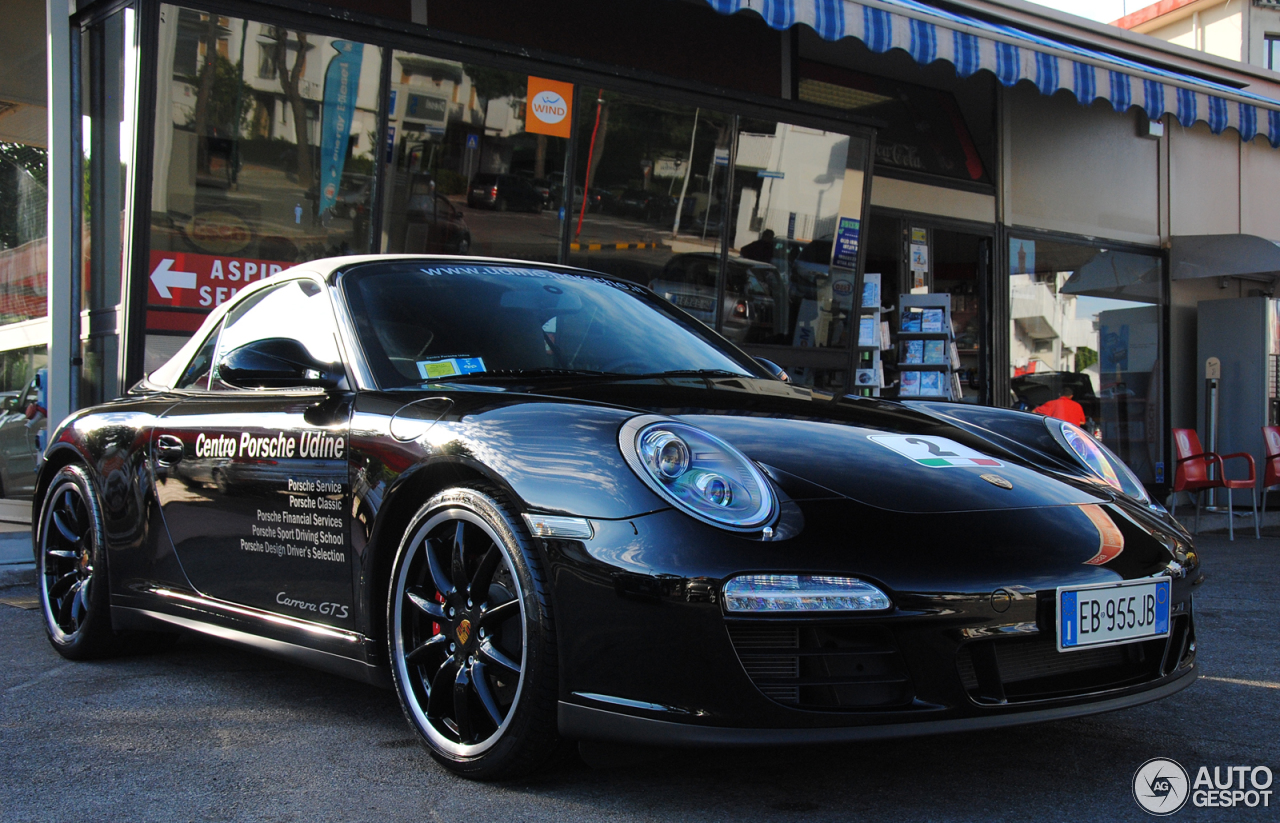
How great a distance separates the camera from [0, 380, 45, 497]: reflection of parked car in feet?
26.9

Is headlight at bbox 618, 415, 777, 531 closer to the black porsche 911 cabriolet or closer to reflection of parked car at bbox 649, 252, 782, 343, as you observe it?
the black porsche 911 cabriolet

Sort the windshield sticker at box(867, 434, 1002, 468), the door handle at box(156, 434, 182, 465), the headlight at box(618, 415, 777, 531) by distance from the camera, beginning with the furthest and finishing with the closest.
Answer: the door handle at box(156, 434, 182, 465)
the windshield sticker at box(867, 434, 1002, 468)
the headlight at box(618, 415, 777, 531)

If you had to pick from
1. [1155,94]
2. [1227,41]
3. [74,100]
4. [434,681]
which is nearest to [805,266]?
[1155,94]

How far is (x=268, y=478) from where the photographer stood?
3191mm

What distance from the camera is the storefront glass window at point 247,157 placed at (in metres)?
6.91

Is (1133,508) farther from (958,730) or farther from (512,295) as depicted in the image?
(512,295)

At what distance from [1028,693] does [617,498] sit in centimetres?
89

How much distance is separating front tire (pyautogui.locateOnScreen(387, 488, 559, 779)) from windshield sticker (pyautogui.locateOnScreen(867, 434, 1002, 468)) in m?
0.93

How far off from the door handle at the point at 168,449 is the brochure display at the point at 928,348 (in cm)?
787

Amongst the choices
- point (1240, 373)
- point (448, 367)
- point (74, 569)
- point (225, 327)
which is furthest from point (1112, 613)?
point (1240, 373)

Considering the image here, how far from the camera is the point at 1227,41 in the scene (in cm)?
2648

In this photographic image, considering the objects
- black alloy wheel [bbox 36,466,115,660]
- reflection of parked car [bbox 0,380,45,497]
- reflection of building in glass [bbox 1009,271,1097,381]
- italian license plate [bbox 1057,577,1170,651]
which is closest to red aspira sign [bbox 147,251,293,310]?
reflection of parked car [bbox 0,380,45,497]

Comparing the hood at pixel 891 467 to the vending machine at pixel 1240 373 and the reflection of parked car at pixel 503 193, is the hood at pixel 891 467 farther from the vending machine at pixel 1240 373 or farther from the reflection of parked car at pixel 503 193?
the vending machine at pixel 1240 373

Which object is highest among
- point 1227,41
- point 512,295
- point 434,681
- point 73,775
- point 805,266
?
point 1227,41
